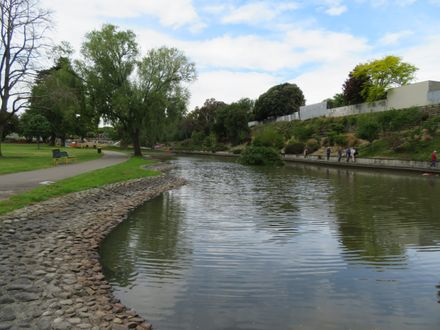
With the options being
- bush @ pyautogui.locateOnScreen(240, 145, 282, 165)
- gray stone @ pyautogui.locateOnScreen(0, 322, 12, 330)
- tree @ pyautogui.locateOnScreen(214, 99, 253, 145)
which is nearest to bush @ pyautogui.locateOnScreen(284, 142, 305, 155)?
bush @ pyautogui.locateOnScreen(240, 145, 282, 165)

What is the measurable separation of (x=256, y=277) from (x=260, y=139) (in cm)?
5137

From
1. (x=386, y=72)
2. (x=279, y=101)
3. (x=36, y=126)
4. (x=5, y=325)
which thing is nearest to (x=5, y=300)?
(x=5, y=325)

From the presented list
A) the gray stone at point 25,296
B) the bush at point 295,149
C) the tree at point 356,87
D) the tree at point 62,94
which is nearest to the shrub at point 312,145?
the bush at point 295,149

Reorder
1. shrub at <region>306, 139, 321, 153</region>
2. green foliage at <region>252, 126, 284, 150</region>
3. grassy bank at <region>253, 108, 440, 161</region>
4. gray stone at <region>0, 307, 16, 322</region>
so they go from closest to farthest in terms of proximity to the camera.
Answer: gray stone at <region>0, 307, 16, 322</region>
grassy bank at <region>253, 108, 440, 161</region>
shrub at <region>306, 139, 321, 153</region>
green foliage at <region>252, 126, 284, 150</region>

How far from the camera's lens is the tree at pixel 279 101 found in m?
90.8

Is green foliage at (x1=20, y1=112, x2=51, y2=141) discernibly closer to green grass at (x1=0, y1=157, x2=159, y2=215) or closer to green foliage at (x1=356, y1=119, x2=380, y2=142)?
green grass at (x1=0, y1=157, x2=159, y2=215)

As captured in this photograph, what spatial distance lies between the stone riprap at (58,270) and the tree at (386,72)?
56240 mm

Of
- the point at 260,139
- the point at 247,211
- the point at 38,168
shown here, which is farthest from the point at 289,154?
the point at 247,211

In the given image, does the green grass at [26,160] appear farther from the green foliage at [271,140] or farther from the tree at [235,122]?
the tree at [235,122]

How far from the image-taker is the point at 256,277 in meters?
7.58

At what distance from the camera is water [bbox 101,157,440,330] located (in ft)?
19.6

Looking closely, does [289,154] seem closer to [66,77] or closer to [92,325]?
[66,77]

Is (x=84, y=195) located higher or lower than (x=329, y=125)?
lower

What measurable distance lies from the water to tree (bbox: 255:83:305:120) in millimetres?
76315
